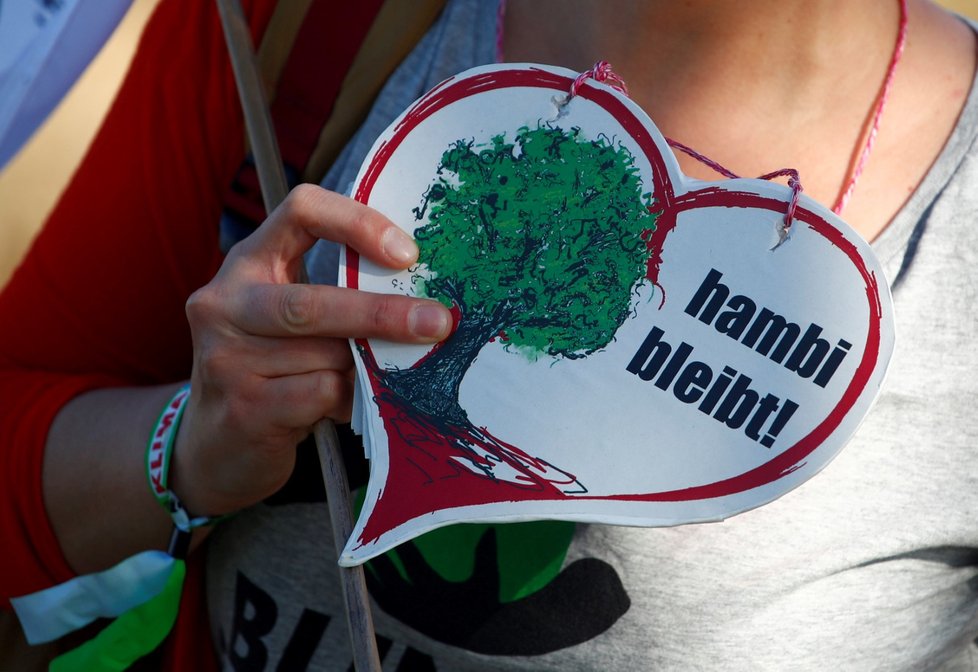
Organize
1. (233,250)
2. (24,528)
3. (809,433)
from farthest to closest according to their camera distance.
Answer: (24,528)
(233,250)
(809,433)

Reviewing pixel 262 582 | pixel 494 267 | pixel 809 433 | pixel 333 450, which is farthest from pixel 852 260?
pixel 262 582

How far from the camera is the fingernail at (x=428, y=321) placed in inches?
27.5

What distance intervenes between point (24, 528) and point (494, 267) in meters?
0.60

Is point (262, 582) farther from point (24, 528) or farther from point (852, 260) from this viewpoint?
point (852, 260)

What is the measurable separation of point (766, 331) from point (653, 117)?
32 centimetres

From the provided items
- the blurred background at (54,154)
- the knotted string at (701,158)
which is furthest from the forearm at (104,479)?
the blurred background at (54,154)

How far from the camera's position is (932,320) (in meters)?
0.83

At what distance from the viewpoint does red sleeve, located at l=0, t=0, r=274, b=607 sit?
989 mm

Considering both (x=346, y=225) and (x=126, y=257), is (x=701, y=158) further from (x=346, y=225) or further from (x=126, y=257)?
(x=126, y=257)

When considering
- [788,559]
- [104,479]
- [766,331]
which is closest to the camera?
[766,331]

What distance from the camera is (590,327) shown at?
2.28 ft

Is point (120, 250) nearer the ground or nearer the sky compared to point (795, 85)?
nearer the ground

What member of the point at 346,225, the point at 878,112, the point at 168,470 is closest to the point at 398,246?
the point at 346,225

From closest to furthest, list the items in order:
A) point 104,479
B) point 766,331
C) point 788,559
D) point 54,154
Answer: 1. point 766,331
2. point 788,559
3. point 104,479
4. point 54,154
